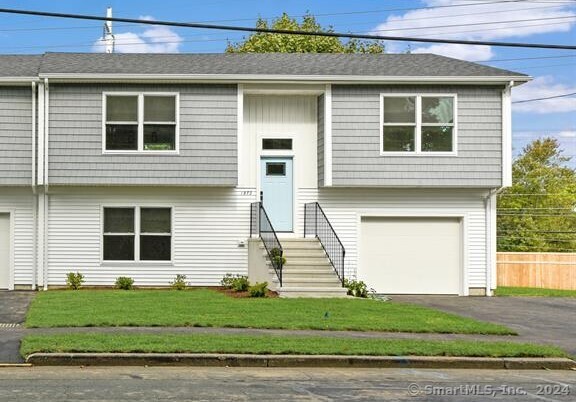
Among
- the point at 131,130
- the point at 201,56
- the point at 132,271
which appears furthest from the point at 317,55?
the point at 132,271

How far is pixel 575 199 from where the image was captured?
1953 inches

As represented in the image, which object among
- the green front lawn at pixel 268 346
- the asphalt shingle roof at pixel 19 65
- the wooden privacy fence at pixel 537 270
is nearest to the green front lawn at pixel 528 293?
the wooden privacy fence at pixel 537 270

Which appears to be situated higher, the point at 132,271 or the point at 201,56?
the point at 201,56

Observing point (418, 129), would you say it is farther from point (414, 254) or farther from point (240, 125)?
point (240, 125)

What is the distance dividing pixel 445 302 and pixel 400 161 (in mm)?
4059

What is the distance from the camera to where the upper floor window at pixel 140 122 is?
68.2ft

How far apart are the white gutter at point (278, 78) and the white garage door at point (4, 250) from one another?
4.21 meters

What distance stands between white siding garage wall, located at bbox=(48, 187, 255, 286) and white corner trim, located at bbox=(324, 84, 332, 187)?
7.99ft

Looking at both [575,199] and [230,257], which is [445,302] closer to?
[230,257]

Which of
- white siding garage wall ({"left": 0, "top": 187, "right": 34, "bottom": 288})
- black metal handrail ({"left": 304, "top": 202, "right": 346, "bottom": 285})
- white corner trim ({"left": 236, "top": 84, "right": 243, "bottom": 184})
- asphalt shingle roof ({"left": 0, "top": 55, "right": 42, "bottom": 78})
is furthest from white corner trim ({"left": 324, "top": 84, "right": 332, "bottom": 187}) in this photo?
white siding garage wall ({"left": 0, "top": 187, "right": 34, "bottom": 288})

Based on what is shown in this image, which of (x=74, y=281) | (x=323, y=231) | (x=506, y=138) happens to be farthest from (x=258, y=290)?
(x=506, y=138)

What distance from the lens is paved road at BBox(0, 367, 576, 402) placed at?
8492mm

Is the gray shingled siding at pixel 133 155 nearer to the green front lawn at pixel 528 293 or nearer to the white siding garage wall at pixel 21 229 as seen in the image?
Answer: the white siding garage wall at pixel 21 229

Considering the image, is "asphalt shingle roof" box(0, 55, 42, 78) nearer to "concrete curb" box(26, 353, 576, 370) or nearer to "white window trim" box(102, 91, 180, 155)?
"white window trim" box(102, 91, 180, 155)
